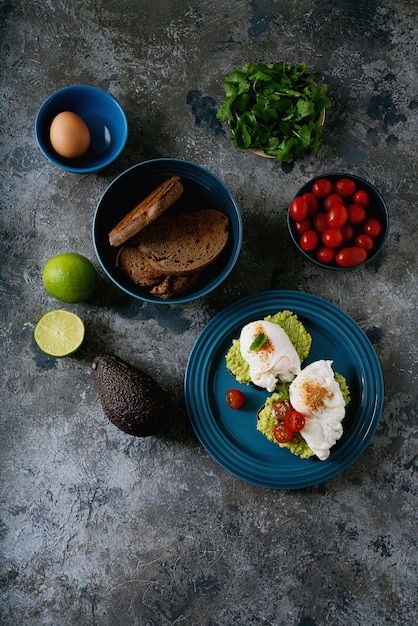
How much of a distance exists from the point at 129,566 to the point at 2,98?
77.9 inches

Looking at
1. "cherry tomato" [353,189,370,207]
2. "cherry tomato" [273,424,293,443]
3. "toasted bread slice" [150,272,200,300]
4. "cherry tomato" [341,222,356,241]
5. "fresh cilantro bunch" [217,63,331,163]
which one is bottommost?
"cherry tomato" [273,424,293,443]

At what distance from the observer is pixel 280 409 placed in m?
2.03

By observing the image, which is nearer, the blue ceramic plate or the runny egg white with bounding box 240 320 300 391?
the runny egg white with bounding box 240 320 300 391

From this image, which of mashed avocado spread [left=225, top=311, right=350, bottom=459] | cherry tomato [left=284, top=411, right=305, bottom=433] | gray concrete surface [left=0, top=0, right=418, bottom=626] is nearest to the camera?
cherry tomato [left=284, top=411, right=305, bottom=433]

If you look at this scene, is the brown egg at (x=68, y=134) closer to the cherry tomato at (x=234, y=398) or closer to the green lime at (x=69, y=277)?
the green lime at (x=69, y=277)

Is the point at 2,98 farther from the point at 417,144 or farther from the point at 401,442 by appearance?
the point at 401,442

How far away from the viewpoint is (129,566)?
2203 millimetres

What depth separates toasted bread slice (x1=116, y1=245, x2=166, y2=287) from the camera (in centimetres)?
210

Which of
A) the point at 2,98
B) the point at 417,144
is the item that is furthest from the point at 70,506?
the point at 417,144

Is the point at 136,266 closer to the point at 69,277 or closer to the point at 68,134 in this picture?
the point at 69,277

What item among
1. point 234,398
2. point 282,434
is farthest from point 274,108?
point 282,434

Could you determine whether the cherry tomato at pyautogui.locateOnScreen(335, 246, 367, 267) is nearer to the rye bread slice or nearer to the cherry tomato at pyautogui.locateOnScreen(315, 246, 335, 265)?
the cherry tomato at pyautogui.locateOnScreen(315, 246, 335, 265)

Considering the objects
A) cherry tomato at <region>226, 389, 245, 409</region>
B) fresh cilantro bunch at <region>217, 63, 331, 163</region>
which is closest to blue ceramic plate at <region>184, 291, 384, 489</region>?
cherry tomato at <region>226, 389, 245, 409</region>

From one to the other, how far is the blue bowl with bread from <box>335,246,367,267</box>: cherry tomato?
0.39m
